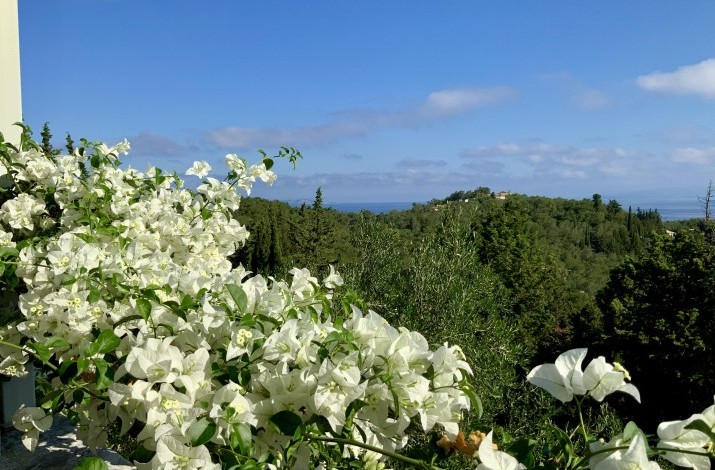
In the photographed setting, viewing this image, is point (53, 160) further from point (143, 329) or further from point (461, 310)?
point (461, 310)

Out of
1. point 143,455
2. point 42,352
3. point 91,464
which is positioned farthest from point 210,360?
point 42,352

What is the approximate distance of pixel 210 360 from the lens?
1.62 metres

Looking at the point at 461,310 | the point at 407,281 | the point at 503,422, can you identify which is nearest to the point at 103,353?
the point at 461,310

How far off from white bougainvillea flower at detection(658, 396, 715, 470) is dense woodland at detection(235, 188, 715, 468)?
0.54 metres

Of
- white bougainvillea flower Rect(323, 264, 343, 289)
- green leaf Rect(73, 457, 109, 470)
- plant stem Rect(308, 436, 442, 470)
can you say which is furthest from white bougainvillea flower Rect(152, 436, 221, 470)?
white bougainvillea flower Rect(323, 264, 343, 289)

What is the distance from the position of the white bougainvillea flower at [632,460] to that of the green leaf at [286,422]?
68 centimetres

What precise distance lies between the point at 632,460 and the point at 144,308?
1266mm

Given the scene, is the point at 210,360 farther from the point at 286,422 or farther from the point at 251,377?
the point at 286,422

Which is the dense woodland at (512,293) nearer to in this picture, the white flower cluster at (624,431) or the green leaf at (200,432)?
the white flower cluster at (624,431)

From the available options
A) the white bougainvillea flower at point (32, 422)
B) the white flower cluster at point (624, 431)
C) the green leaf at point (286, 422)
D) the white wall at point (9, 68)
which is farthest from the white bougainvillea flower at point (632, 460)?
the white wall at point (9, 68)

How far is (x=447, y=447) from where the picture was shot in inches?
61.0

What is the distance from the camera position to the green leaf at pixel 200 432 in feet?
4.29

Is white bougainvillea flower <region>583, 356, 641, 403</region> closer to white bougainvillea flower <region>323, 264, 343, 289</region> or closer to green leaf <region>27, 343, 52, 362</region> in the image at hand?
white bougainvillea flower <region>323, 264, 343, 289</region>

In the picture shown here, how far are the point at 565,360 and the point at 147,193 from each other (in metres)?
2.59
